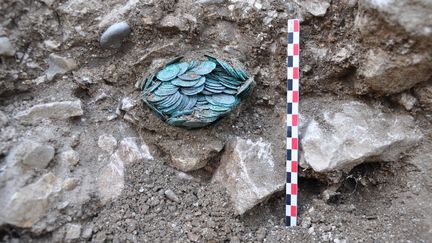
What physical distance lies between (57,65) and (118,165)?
2.23 feet

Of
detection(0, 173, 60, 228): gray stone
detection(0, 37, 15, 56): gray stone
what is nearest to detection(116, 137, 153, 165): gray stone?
detection(0, 173, 60, 228): gray stone

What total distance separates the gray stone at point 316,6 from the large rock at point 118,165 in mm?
1218

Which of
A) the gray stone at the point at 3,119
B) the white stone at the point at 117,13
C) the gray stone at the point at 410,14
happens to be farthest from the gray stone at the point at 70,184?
the gray stone at the point at 410,14

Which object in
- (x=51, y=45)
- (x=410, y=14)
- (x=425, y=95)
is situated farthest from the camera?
(x=51, y=45)

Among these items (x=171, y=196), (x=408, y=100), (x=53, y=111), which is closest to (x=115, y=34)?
(x=53, y=111)

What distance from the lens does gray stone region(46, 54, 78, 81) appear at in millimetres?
2049

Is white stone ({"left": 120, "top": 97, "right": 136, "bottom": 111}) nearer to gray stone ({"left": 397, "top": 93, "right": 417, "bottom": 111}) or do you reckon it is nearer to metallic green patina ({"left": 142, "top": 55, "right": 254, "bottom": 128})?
metallic green patina ({"left": 142, "top": 55, "right": 254, "bottom": 128})

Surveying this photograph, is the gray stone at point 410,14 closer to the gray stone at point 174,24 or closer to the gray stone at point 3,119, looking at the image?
the gray stone at point 174,24

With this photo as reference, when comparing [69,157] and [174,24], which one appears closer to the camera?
[69,157]

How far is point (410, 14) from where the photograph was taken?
5.51 feet

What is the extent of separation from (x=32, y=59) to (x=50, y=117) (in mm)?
347

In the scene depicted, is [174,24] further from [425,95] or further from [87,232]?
[425,95]

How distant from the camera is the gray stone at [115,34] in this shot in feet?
6.67

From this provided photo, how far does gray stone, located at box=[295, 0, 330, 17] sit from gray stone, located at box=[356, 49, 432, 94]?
0.35 m
